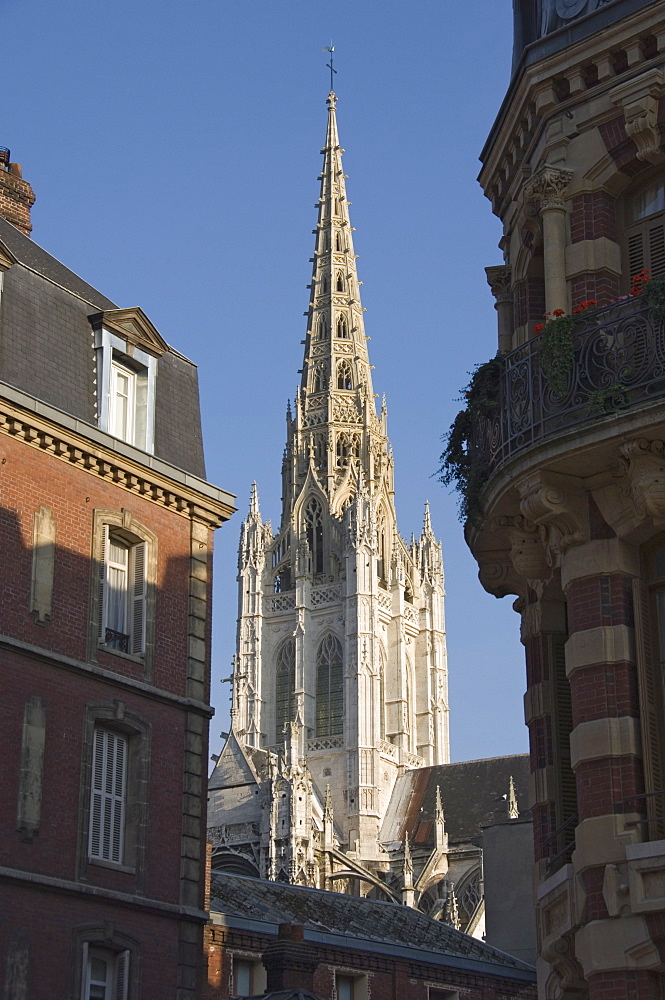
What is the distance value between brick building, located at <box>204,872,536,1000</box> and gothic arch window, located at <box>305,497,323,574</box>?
63756 millimetres

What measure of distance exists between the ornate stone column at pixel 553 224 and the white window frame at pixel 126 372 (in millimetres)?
10472

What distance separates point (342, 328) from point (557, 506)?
94.6m

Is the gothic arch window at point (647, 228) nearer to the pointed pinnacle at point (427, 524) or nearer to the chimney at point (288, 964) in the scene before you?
the chimney at point (288, 964)

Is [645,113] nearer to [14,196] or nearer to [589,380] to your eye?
[589,380]

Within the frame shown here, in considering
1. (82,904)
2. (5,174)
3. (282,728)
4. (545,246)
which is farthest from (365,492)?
(545,246)

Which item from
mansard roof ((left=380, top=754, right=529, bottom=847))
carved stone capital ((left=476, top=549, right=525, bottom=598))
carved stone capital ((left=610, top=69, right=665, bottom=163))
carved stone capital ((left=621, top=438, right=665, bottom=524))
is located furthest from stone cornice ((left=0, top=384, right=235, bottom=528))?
mansard roof ((left=380, top=754, right=529, bottom=847))

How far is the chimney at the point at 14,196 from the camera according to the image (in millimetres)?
27219

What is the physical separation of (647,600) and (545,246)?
138 inches

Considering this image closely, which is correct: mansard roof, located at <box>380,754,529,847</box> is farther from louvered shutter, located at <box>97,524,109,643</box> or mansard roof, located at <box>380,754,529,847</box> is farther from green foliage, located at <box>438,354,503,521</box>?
green foliage, located at <box>438,354,503,521</box>

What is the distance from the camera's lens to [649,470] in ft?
39.9

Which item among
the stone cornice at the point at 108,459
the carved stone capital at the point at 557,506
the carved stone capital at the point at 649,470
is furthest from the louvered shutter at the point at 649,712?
the stone cornice at the point at 108,459

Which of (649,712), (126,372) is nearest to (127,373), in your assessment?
(126,372)

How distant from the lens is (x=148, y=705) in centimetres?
2267

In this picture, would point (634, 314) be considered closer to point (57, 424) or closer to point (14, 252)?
point (57, 424)
